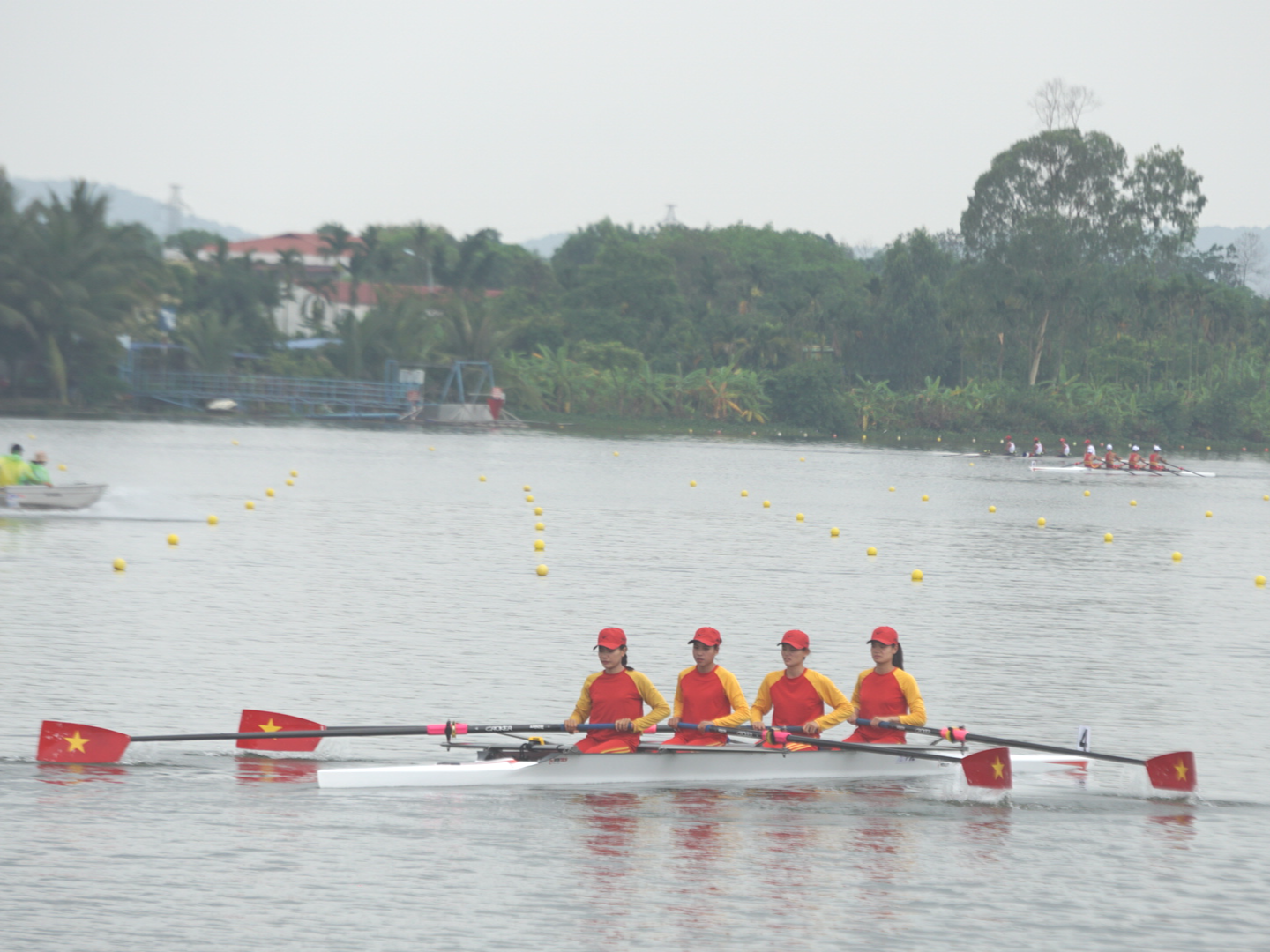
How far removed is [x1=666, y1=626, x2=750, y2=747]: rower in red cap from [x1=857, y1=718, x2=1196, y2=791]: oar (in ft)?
3.79

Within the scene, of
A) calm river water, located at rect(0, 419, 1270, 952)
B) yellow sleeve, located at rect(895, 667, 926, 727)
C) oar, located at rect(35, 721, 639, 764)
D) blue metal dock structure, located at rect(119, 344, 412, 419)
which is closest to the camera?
calm river water, located at rect(0, 419, 1270, 952)

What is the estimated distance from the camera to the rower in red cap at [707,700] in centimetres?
1198

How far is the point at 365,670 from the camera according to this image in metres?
16.1

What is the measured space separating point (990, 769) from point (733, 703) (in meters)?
2.08

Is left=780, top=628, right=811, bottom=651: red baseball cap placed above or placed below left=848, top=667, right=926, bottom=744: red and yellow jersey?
above

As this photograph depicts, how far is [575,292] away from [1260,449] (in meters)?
44.4

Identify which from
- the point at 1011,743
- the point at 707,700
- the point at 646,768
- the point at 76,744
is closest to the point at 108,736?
the point at 76,744

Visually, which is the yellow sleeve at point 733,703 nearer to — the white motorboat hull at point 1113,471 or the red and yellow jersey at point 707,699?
the red and yellow jersey at point 707,699

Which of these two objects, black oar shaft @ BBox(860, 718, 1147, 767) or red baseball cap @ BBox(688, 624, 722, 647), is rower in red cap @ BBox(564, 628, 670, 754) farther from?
black oar shaft @ BBox(860, 718, 1147, 767)

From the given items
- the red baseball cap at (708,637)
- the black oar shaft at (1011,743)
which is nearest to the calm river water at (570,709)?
the black oar shaft at (1011,743)

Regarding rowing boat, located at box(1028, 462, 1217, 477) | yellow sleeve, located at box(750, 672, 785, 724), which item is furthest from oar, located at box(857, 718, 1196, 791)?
rowing boat, located at box(1028, 462, 1217, 477)

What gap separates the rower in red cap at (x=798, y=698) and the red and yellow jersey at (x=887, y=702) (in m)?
0.24

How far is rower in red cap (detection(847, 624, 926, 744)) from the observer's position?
12352 mm

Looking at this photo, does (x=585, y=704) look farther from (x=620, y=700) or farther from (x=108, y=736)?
(x=108, y=736)
